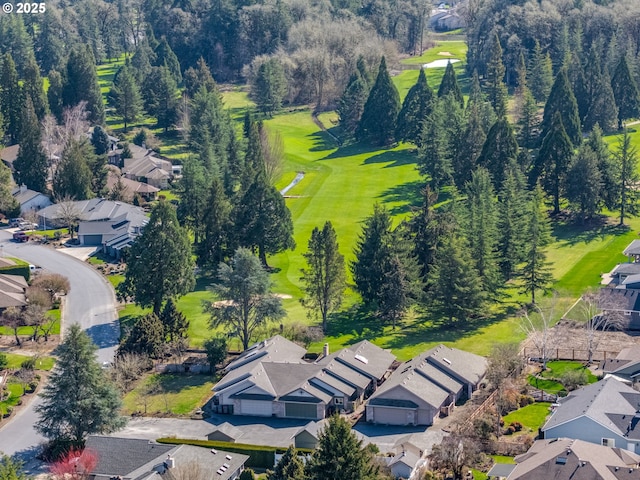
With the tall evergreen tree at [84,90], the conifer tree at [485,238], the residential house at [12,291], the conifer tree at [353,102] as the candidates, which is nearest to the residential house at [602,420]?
the conifer tree at [485,238]

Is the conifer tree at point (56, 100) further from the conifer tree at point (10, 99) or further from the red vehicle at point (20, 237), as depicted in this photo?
the red vehicle at point (20, 237)

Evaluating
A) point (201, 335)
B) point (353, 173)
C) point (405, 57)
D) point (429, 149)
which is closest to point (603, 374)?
point (201, 335)

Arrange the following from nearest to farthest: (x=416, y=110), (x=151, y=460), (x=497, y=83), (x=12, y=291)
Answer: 1. (x=151, y=460)
2. (x=12, y=291)
3. (x=416, y=110)
4. (x=497, y=83)

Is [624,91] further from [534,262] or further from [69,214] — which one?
[69,214]

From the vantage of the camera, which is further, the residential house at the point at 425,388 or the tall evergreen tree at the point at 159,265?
the tall evergreen tree at the point at 159,265

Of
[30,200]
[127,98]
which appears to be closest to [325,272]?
[30,200]

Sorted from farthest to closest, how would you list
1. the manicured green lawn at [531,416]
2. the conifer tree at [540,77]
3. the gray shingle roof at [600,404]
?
1. the conifer tree at [540,77]
2. the manicured green lawn at [531,416]
3. the gray shingle roof at [600,404]
